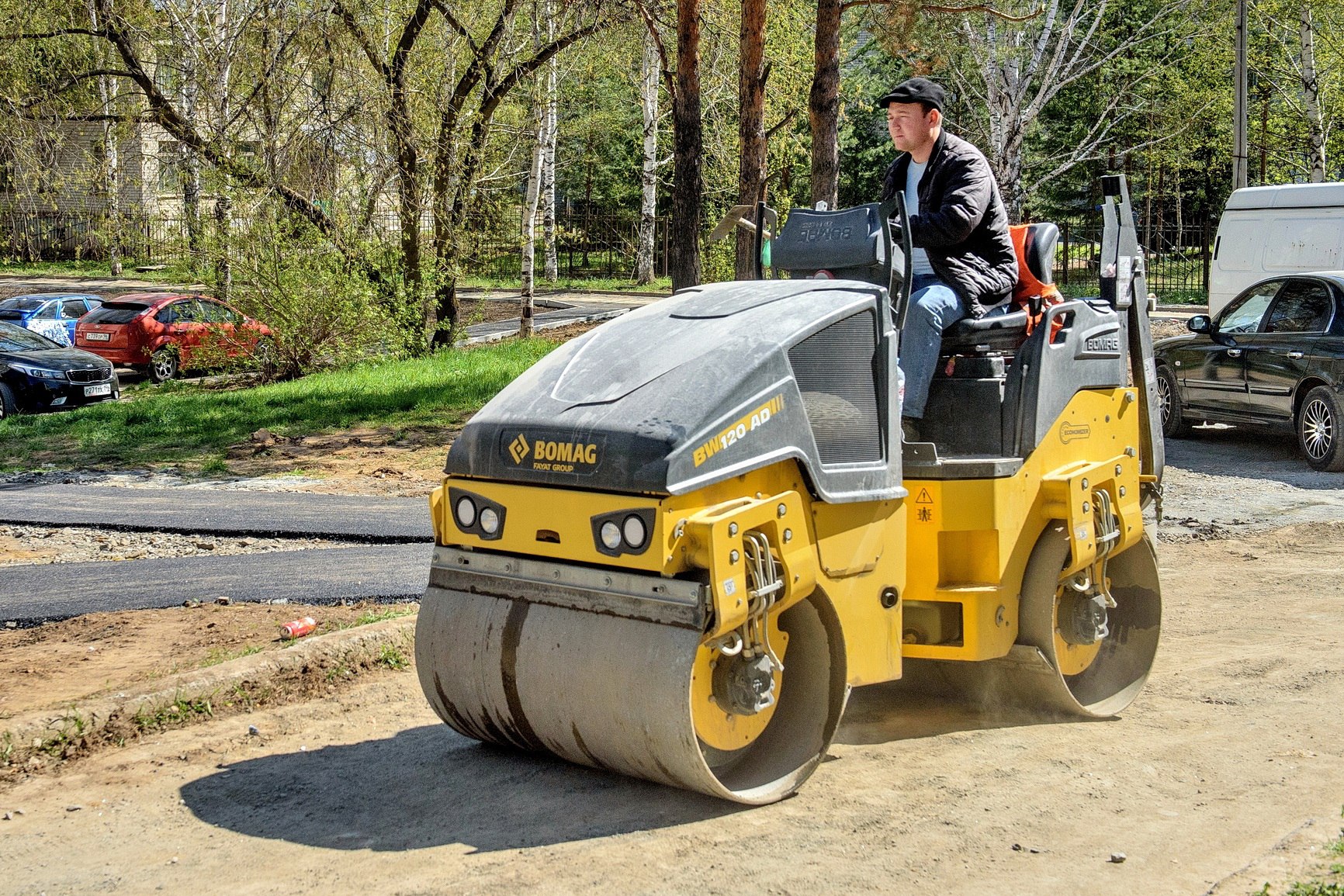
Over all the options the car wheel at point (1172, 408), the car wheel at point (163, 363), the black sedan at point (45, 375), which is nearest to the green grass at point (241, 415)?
the black sedan at point (45, 375)

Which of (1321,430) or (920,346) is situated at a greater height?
(920,346)

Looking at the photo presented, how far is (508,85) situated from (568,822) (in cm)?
1769

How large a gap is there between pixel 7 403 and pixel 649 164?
23311 mm

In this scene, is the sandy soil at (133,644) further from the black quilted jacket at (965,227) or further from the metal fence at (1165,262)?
the metal fence at (1165,262)

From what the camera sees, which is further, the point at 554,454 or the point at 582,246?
the point at 582,246

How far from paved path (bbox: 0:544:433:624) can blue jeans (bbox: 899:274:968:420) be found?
3.48 metres

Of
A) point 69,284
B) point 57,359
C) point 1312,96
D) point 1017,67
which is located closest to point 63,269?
point 69,284

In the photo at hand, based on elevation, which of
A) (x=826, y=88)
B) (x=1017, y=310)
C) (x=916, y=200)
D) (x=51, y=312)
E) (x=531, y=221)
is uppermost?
(x=826, y=88)

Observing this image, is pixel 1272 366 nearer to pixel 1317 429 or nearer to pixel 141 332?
pixel 1317 429

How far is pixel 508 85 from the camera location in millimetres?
20703

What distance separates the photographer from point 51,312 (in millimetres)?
27469

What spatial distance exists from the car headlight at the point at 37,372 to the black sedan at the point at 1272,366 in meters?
14.7

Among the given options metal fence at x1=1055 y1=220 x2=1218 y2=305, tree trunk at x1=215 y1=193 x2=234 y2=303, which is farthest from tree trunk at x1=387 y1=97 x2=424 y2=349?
metal fence at x1=1055 y1=220 x2=1218 y2=305

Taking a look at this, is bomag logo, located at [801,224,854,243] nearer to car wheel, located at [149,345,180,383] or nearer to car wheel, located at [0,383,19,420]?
car wheel, located at [0,383,19,420]
